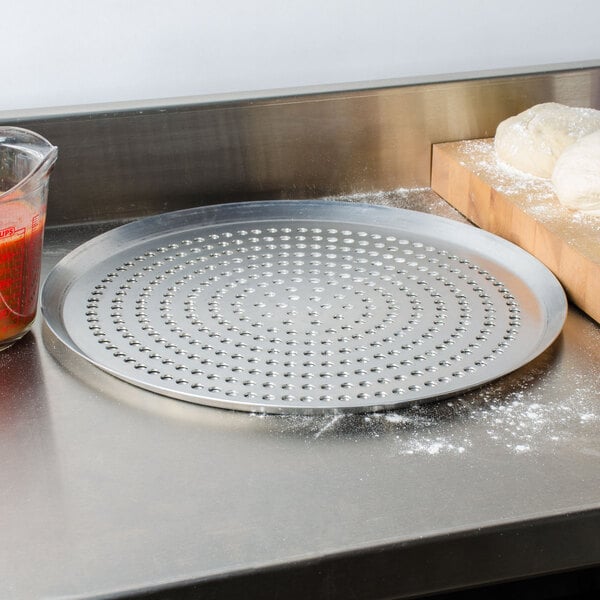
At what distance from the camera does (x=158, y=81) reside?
3.37 ft

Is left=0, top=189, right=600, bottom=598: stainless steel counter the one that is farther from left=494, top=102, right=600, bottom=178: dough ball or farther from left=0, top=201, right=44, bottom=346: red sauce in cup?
left=494, top=102, right=600, bottom=178: dough ball

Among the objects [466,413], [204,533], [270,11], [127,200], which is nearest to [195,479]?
[204,533]

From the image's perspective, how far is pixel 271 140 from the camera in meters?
1.01

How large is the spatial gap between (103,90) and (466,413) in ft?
2.00

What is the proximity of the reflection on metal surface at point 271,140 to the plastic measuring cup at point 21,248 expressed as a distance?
0.21 meters

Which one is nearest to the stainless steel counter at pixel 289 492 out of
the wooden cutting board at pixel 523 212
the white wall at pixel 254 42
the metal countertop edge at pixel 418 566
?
the metal countertop edge at pixel 418 566

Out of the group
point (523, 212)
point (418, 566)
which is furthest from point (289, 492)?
point (523, 212)

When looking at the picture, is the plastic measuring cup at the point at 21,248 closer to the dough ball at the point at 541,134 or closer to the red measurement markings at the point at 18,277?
the red measurement markings at the point at 18,277

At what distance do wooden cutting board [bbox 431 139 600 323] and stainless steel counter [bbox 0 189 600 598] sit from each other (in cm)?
11

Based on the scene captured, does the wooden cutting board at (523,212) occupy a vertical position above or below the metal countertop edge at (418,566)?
above

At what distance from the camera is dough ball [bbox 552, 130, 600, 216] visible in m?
0.83

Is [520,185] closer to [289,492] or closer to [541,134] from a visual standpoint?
[541,134]

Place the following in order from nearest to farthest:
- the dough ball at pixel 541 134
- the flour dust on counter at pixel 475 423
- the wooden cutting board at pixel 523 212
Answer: the flour dust on counter at pixel 475 423
the wooden cutting board at pixel 523 212
the dough ball at pixel 541 134

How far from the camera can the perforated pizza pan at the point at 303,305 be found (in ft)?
2.18
